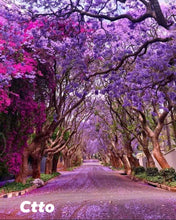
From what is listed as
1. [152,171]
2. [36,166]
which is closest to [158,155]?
[152,171]

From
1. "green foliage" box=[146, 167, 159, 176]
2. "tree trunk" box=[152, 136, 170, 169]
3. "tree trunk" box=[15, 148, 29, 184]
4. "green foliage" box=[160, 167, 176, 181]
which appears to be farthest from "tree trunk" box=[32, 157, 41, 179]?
"green foliage" box=[160, 167, 176, 181]

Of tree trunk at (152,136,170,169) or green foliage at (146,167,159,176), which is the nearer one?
tree trunk at (152,136,170,169)

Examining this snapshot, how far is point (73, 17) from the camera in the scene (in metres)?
9.11

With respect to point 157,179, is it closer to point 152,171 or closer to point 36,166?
point 152,171

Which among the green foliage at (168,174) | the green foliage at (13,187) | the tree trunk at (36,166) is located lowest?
the green foliage at (13,187)

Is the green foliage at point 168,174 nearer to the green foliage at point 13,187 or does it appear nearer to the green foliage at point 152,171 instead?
the green foliage at point 152,171

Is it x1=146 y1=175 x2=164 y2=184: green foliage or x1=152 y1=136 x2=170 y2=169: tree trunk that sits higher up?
x1=152 y1=136 x2=170 y2=169: tree trunk

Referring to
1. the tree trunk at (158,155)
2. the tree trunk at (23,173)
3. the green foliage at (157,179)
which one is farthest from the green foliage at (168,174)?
the tree trunk at (23,173)

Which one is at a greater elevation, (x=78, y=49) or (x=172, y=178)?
(x=78, y=49)

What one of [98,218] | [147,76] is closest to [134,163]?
[147,76]

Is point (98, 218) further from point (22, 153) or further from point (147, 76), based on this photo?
point (22, 153)

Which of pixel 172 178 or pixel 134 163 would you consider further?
pixel 134 163

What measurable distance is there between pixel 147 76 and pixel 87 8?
319cm

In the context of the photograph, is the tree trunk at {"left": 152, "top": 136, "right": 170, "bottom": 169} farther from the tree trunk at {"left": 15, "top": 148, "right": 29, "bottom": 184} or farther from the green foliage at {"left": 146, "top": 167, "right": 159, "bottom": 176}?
the tree trunk at {"left": 15, "top": 148, "right": 29, "bottom": 184}
